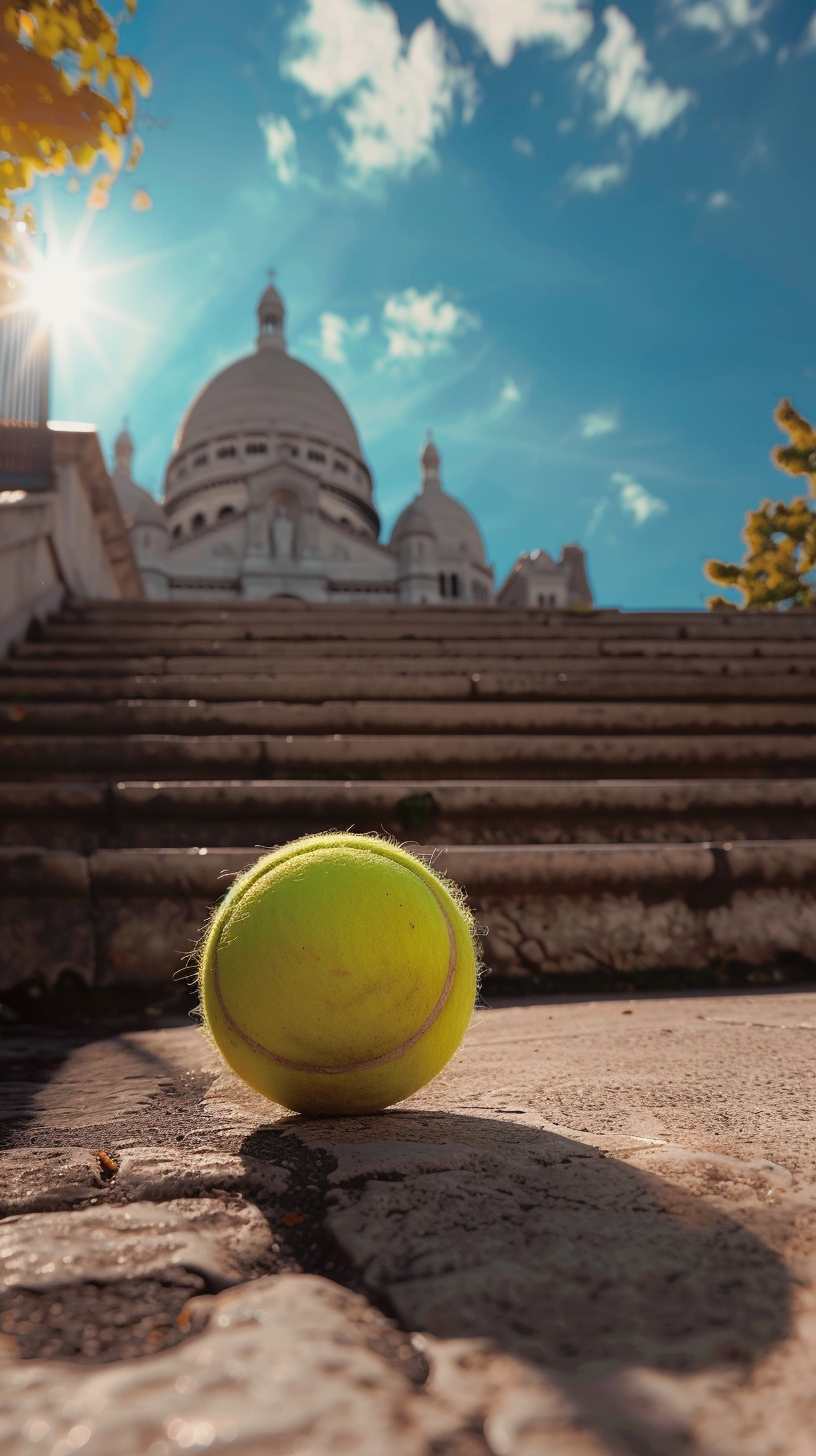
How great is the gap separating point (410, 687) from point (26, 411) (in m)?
4.60

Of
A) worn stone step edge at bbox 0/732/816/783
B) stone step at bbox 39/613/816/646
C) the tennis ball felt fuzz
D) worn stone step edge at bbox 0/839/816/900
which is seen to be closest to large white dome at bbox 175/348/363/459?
stone step at bbox 39/613/816/646

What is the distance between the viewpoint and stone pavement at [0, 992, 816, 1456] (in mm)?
676

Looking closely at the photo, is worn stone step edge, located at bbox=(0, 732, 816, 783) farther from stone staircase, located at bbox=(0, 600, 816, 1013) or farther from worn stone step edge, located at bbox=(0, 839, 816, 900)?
worn stone step edge, located at bbox=(0, 839, 816, 900)

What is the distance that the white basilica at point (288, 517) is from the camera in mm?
41469

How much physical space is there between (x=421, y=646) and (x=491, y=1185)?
18.6ft

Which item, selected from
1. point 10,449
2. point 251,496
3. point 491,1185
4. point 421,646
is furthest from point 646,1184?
point 251,496

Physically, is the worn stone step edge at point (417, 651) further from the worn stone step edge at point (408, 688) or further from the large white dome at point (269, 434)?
the large white dome at point (269, 434)

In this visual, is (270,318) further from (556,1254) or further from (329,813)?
(556,1254)

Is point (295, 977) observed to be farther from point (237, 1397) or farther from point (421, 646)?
point (421, 646)

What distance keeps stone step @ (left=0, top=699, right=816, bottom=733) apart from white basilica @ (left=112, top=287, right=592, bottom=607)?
35.2 m

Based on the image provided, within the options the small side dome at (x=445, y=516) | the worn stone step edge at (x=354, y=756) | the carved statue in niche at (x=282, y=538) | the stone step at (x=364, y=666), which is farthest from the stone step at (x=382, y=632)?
the small side dome at (x=445, y=516)

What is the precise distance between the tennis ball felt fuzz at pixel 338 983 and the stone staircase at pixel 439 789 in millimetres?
1284

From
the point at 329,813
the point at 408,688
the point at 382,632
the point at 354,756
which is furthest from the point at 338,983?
the point at 382,632

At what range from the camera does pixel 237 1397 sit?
704mm
